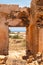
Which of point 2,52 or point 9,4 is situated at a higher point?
point 9,4

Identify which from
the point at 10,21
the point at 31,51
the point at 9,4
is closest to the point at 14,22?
the point at 10,21

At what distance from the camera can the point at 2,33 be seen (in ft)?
51.8

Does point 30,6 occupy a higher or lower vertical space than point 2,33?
higher

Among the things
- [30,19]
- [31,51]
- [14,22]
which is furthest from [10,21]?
[31,51]

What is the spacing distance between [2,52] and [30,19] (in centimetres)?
300

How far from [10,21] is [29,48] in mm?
2375

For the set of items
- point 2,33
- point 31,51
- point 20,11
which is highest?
point 20,11

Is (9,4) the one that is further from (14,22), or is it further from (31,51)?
(31,51)

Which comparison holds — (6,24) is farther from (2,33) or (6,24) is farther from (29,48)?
(29,48)

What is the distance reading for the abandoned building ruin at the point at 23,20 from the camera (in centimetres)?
1516

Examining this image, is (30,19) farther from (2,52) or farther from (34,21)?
(2,52)

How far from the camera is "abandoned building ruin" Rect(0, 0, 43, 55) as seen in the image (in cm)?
1516

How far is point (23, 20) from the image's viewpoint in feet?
53.5

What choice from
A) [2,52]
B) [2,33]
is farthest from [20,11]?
[2,52]
